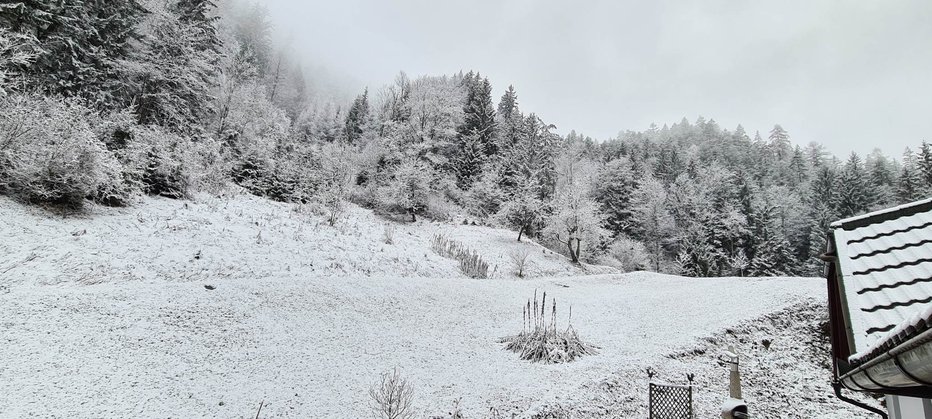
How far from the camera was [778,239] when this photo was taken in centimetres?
3397

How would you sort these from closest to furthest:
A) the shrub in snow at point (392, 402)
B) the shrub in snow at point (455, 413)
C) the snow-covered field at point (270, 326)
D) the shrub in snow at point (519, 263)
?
the shrub in snow at point (392, 402)
the snow-covered field at point (270, 326)
the shrub in snow at point (455, 413)
the shrub in snow at point (519, 263)

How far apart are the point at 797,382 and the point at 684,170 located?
1763 inches

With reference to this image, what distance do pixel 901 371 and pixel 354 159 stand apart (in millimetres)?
32759

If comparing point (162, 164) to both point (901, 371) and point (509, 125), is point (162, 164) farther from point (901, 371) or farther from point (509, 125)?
point (509, 125)

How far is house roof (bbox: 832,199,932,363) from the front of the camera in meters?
2.38

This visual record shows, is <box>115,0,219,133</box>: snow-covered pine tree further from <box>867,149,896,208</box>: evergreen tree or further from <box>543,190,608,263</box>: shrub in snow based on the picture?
<box>867,149,896,208</box>: evergreen tree

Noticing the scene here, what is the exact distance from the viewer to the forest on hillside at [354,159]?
10370 mm

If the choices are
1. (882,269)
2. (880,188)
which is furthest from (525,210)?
(880,188)

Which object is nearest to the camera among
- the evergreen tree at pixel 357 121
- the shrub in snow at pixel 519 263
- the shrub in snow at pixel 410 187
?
the shrub in snow at pixel 519 263

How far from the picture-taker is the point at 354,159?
32.1 m

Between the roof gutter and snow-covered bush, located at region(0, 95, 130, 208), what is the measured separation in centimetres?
1267

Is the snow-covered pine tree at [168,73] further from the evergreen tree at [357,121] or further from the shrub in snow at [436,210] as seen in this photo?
the evergreen tree at [357,121]

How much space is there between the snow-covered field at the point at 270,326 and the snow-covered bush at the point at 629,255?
21.3 meters

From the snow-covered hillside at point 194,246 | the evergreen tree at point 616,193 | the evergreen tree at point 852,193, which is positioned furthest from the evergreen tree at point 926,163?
the snow-covered hillside at point 194,246
